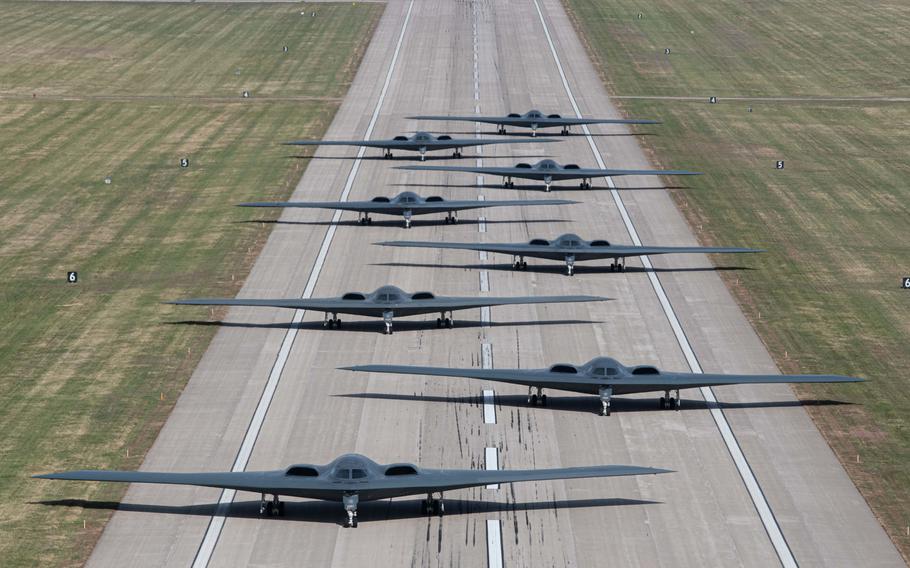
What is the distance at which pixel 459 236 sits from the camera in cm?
8469

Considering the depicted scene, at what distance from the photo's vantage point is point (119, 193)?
95.4 m

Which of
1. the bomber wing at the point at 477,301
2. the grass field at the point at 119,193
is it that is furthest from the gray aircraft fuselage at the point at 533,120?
the bomber wing at the point at 477,301

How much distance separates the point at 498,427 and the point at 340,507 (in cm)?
944

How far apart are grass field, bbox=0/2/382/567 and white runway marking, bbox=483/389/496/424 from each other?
1302cm

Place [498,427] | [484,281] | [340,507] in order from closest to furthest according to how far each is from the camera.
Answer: [340,507] < [498,427] < [484,281]

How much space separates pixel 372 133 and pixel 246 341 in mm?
51363

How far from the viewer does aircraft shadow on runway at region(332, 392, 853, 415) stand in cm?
5628

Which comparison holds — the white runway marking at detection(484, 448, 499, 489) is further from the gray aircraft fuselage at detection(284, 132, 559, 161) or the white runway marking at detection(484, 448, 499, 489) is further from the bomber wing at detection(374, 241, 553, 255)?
the gray aircraft fuselage at detection(284, 132, 559, 161)

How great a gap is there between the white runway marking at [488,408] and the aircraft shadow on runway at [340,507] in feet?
25.3

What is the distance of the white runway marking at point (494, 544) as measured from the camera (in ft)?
142

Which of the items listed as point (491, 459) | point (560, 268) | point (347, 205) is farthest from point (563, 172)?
point (491, 459)

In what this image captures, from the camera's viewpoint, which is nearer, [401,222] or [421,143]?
[401,222]

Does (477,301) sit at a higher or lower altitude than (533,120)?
higher

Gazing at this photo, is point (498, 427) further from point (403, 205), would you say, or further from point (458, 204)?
point (458, 204)
